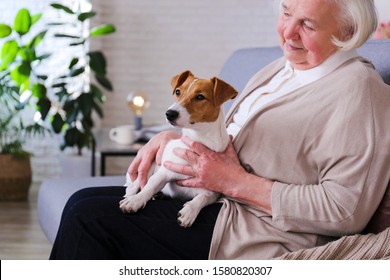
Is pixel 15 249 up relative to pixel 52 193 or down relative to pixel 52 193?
down

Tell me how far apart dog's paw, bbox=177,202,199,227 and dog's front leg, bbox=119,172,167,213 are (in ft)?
0.31

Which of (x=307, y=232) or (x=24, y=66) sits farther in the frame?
(x=24, y=66)

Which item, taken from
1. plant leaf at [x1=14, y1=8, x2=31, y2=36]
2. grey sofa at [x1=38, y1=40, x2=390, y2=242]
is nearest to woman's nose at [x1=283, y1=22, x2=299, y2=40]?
grey sofa at [x1=38, y1=40, x2=390, y2=242]

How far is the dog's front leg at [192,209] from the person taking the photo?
1.67 metres

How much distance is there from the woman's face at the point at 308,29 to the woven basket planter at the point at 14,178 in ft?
10.0

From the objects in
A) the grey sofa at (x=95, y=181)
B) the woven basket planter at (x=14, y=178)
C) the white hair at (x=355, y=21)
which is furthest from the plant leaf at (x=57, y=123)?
the white hair at (x=355, y=21)

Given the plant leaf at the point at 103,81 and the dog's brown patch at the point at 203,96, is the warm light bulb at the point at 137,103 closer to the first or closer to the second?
the plant leaf at the point at 103,81

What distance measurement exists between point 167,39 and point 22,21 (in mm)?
1207

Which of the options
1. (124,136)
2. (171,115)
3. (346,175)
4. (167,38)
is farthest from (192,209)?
(167,38)

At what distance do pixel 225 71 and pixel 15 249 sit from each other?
1425 mm

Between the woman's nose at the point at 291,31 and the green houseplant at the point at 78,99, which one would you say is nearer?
the woman's nose at the point at 291,31
